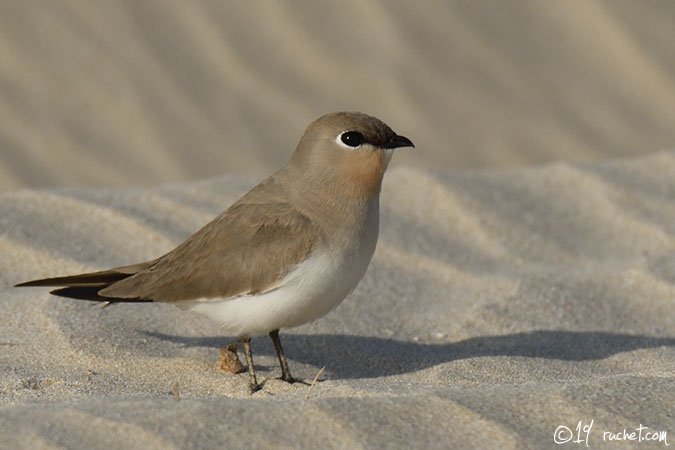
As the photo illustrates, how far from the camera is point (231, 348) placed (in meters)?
4.47

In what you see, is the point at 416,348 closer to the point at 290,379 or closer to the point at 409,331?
the point at 409,331

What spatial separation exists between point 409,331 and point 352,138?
105cm

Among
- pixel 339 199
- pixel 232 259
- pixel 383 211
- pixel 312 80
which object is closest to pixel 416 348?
pixel 339 199

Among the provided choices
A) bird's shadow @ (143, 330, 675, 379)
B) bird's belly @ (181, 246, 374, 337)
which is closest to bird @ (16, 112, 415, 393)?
bird's belly @ (181, 246, 374, 337)

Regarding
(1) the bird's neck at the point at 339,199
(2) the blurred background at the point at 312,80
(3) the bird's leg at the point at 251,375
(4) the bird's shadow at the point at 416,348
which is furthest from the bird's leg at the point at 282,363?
(2) the blurred background at the point at 312,80

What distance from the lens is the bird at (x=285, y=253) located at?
4168 millimetres

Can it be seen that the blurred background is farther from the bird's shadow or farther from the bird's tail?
the bird's tail

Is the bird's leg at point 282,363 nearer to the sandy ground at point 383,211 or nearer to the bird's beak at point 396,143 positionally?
the sandy ground at point 383,211

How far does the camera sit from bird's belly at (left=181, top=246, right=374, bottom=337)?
4129 mm

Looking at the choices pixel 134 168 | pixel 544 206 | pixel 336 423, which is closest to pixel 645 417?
pixel 336 423

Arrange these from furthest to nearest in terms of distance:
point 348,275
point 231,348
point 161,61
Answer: point 161,61
point 231,348
point 348,275

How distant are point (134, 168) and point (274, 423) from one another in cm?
665

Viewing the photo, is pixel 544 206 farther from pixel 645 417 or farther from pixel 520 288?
pixel 645 417

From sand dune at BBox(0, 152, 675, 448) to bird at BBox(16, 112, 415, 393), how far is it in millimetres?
244
